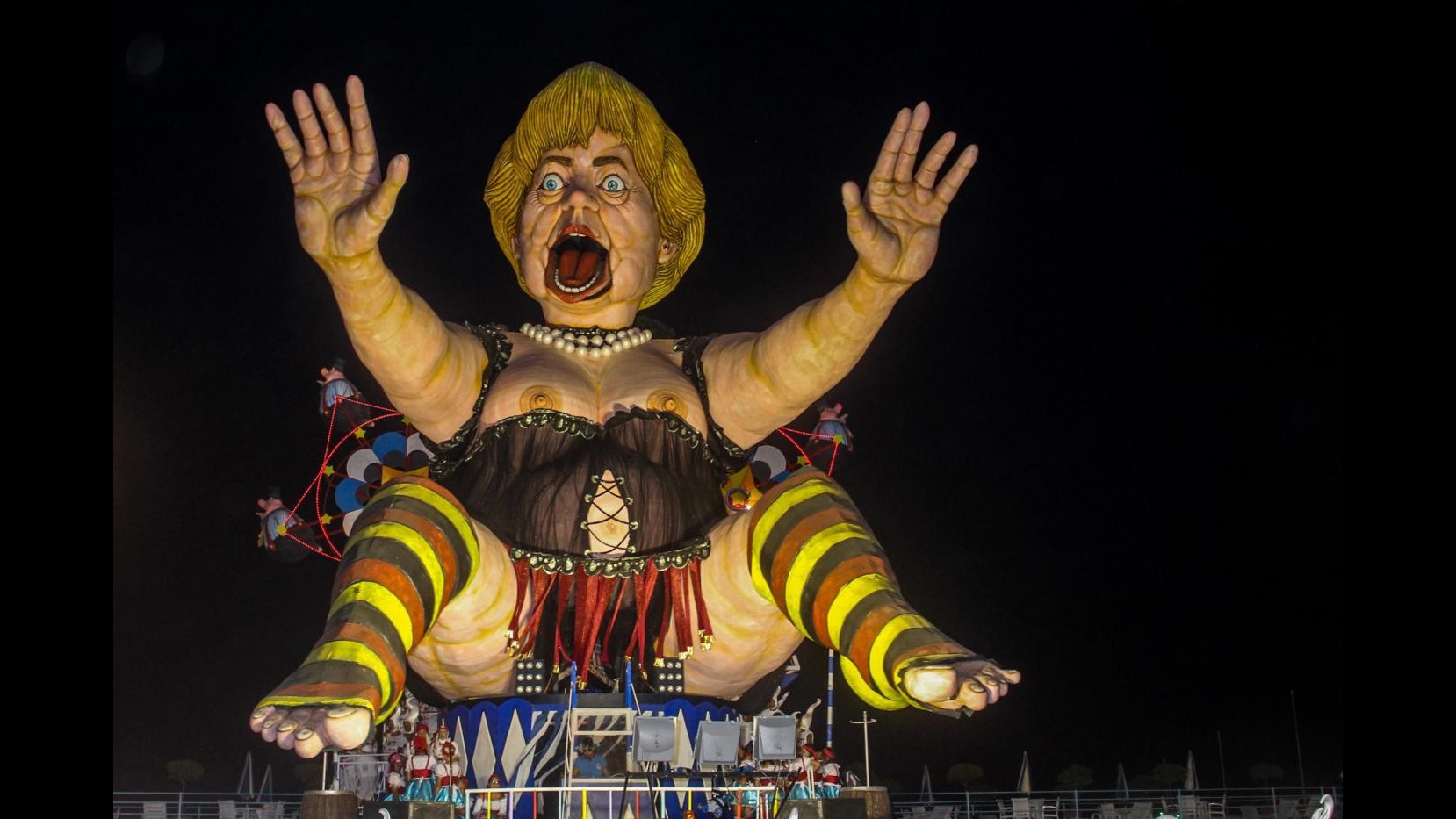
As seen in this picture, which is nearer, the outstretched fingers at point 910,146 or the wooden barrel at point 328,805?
the wooden barrel at point 328,805

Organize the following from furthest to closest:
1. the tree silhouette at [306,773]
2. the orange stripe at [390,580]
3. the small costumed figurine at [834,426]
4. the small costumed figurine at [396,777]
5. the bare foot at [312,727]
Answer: the tree silhouette at [306,773] → the small costumed figurine at [834,426] → the small costumed figurine at [396,777] → the orange stripe at [390,580] → the bare foot at [312,727]

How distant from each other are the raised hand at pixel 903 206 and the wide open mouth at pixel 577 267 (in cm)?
65

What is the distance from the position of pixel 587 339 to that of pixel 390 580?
86 centimetres

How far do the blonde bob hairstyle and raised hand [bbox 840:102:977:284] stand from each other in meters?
0.69

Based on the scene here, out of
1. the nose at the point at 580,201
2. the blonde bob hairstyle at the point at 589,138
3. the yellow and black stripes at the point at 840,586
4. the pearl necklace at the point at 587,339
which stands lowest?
the yellow and black stripes at the point at 840,586

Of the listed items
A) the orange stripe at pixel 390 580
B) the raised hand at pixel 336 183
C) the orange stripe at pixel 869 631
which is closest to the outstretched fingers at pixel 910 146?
the orange stripe at pixel 869 631

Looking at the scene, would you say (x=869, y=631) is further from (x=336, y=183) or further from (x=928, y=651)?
(x=336, y=183)

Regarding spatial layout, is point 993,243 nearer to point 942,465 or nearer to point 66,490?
point 942,465

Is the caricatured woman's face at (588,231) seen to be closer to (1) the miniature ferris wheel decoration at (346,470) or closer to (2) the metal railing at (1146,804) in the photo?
(1) the miniature ferris wheel decoration at (346,470)

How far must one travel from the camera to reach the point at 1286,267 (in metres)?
3.90

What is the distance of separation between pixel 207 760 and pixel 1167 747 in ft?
9.85

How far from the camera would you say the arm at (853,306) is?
2691 millimetres

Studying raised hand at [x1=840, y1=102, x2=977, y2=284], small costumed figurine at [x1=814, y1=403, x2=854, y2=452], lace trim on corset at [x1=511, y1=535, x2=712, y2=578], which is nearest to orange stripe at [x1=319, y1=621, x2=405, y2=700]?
lace trim on corset at [x1=511, y1=535, x2=712, y2=578]

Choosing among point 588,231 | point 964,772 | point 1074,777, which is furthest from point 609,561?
point 1074,777
